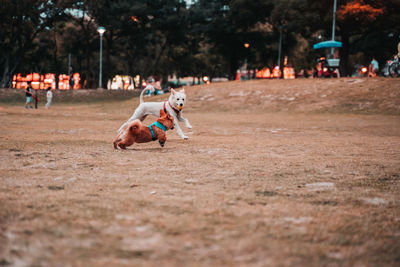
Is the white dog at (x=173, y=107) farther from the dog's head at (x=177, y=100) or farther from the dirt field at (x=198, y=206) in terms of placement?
the dirt field at (x=198, y=206)

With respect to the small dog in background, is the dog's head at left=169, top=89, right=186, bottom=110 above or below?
above

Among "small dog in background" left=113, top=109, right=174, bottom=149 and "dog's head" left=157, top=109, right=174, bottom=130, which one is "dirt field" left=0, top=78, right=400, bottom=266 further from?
"dog's head" left=157, top=109, right=174, bottom=130

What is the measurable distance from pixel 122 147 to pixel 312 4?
3426cm

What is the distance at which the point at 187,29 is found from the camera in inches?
1801

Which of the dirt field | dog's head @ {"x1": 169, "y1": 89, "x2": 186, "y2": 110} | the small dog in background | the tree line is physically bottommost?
the dirt field

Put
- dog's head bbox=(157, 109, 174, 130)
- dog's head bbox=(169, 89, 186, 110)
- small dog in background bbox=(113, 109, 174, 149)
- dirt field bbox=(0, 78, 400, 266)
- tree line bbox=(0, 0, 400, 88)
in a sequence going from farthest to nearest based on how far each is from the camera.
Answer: tree line bbox=(0, 0, 400, 88)
dog's head bbox=(169, 89, 186, 110)
dog's head bbox=(157, 109, 174, 130)
small dog in background bbox=(113, 109, 174, 149)
dirt field bbox=(0, 78, 400, 266)

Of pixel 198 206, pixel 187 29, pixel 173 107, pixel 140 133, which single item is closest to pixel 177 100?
pixel 173 107

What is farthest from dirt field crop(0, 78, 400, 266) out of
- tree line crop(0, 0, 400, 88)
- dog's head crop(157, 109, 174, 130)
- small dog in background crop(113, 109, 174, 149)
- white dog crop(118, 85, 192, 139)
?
tree line crop(0, 0, 400, 88)

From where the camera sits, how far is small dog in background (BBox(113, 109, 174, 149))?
23.2ft

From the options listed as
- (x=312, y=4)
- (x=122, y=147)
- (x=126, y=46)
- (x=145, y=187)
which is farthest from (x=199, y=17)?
(x=145, y=187)

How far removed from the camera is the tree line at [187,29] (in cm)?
3666

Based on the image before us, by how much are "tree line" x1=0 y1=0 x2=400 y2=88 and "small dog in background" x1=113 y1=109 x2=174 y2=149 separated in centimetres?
3065

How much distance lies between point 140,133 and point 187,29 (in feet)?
132

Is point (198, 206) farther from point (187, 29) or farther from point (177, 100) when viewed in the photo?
point (187, 29)
